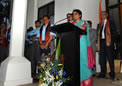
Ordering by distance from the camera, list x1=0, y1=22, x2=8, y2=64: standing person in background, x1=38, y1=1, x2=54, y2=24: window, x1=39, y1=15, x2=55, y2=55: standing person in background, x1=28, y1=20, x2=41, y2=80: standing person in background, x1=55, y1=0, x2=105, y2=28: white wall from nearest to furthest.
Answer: x1=39, y1=15, x2=55, y2=55: standing person in background
x1=28, y1=20, x2=41, y2=80: standing person in background
x1=0, y1=22, x2=8, y2=64: standing person in background
x1=55, y1=0, x2=105, y2=28: white wall
x1=38, y1=1, x2=54, y2=24: window

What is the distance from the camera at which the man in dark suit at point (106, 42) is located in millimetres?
2777

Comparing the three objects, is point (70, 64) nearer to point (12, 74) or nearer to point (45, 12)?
point (12, 74)

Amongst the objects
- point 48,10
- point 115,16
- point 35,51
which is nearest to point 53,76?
point 35,51

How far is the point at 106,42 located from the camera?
9.30ft

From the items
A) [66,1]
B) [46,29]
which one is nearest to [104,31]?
[46,29]

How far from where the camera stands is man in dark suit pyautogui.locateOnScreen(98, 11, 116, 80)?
2.78 meters

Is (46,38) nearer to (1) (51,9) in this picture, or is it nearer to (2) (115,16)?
(2) (115,16)

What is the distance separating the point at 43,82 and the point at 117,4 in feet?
13.9

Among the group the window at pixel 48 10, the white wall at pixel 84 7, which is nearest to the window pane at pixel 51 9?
the window at pixel 48 10

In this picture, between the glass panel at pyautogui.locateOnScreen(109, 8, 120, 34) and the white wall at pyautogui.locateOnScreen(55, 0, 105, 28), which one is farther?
the glass panel at pyautogui.locateOnScreen(109, 8, 120, 34)

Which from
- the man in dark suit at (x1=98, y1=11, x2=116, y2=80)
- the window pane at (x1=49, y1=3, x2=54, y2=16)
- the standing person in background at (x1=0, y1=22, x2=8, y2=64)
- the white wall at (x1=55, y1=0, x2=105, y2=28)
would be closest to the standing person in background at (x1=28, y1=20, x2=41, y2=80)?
the standing person in background at (x1=0, y1=22, x2=8, y2=64)

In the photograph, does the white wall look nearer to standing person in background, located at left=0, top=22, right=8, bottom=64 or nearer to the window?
the window

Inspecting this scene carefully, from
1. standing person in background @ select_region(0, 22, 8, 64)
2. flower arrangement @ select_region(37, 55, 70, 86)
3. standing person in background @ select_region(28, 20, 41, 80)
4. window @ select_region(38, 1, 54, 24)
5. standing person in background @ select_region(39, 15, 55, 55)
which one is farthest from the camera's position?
window @ select_region(38, 1, 54, 24)

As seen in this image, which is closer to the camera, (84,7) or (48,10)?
(84,7)
